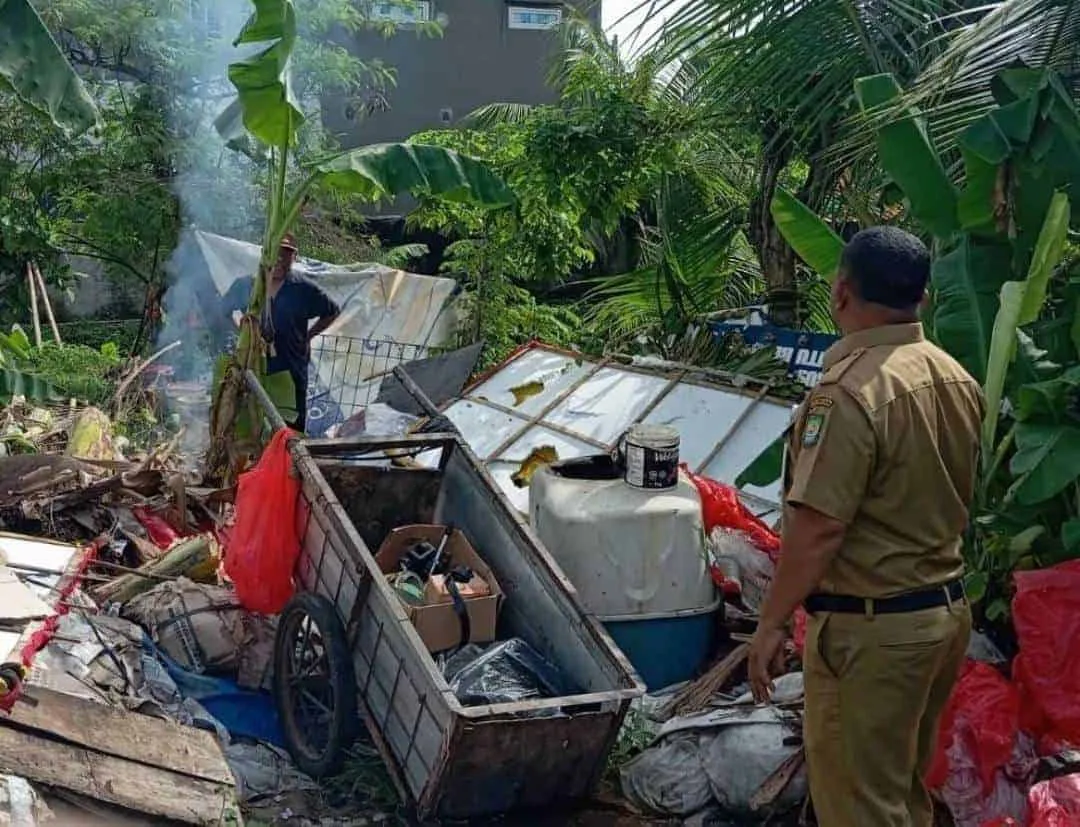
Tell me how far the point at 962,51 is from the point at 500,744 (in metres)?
3.73

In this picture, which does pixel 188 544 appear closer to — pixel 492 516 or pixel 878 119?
pixel 492 516

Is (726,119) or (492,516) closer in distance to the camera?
(492,516)

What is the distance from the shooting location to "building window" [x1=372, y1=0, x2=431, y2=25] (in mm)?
14523

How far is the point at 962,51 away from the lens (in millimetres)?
5316

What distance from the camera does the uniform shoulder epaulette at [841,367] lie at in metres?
3.04

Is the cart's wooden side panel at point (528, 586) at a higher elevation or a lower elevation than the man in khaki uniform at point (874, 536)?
lower

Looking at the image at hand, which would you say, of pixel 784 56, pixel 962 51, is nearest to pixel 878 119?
pixel 962 51

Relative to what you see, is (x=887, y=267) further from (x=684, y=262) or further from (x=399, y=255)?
(x=399, y=255)

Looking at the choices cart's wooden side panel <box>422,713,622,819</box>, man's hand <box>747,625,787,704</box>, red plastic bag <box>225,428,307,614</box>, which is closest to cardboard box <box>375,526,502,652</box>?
red plastic bag <box>225,428,307,614</box>

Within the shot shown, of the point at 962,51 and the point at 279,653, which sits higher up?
the point at 962,51

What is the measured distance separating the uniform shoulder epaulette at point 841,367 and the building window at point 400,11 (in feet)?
40.5

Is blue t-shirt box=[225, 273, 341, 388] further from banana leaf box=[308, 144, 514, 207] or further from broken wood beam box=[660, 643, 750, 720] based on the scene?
broken wood beam box=[660, 643, 750, 720]

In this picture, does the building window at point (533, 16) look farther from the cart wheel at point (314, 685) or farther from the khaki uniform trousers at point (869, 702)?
the khaki uniform trousers at point (869, 702)

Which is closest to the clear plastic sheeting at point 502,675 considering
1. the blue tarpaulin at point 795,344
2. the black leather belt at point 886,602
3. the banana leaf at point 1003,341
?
the black leather belt at point 886,602
